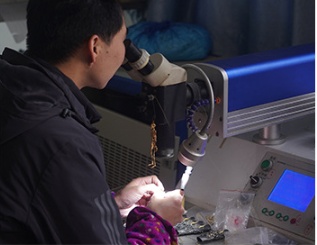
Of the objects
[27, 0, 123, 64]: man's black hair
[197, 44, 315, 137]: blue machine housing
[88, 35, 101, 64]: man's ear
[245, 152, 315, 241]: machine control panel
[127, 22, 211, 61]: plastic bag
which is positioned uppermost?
[27, 0, 123, 64]: man's black hair

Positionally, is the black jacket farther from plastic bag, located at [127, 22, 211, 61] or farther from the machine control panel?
plastic bag, located at [127, 22, 211, 61]

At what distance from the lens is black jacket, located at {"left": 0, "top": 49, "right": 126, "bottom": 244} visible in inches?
42.6

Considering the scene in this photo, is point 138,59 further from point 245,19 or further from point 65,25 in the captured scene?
point 245,19

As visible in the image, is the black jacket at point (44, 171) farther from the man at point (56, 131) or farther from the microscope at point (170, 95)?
the microscope at point (170, 95)

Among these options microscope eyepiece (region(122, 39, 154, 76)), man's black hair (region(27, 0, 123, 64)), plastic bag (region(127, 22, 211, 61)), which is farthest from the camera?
plastic bag (region(127, 22, 211, 61))

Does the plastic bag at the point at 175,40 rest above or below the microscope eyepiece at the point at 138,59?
below

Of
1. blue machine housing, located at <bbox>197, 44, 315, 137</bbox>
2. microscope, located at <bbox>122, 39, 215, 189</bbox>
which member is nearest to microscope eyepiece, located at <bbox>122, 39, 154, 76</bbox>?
microscope, located at <bbox>122, 39, 215, 189</bbox>

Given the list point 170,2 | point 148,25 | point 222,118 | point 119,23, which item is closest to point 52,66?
point 119,23

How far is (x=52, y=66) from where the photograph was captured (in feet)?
3.97

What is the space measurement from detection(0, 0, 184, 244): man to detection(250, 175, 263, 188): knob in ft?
1.64

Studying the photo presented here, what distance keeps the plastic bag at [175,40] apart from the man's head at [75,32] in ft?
3.33

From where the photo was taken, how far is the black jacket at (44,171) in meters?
1.08

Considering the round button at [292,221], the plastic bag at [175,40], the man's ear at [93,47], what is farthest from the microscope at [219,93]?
the plastic bag at [175,40]

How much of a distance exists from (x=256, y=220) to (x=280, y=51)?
0.47 metres
